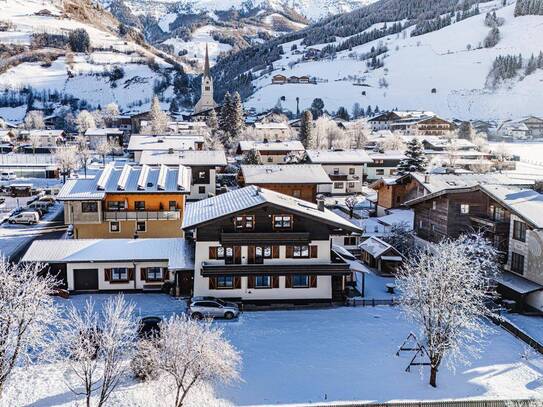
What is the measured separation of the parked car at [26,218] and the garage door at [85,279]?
19.3 metres

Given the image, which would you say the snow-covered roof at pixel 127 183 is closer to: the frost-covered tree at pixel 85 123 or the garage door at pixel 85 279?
the garage door at pixel 85 279

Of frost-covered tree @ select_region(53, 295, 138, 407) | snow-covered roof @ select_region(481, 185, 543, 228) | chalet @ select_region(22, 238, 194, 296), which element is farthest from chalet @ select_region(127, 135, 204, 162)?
frost-covered tree @ select_region(53, 295, 138, 407)

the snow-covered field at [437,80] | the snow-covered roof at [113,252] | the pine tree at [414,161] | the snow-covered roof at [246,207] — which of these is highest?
the snow-covered field at [437,80]

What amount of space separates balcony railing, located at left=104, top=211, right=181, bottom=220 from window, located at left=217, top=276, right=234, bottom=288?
39.0 ft

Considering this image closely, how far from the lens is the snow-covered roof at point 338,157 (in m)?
66.8

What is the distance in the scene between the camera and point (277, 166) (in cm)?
5609

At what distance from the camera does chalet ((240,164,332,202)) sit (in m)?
52.1

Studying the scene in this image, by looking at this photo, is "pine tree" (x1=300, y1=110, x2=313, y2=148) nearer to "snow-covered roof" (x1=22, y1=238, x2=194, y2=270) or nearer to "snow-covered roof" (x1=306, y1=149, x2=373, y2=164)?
"snow-covered roof" (x1=306, y1=149, x2=373, y2=164)

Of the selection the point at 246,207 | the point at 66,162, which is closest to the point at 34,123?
the point at 66,162

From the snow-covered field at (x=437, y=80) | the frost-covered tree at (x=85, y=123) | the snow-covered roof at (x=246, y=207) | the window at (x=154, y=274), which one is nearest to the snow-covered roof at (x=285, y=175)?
the snow-covered roof at (x=246, y=207)

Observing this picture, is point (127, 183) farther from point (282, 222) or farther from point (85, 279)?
point (282, 222)

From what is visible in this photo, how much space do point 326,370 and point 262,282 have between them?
29.2ft

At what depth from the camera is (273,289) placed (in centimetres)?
3275

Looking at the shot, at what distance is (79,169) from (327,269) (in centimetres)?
5521
